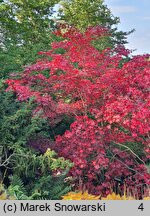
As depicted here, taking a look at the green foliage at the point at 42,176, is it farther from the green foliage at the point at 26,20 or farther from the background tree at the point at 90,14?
the background tree at the point at 90,14

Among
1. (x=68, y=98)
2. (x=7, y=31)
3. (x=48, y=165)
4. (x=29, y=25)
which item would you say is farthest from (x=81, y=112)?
(x=29, y=25)

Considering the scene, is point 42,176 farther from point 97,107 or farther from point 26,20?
point 26,20

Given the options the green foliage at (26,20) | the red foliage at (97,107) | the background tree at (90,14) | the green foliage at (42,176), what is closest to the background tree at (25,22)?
the green foliage at (26,20)

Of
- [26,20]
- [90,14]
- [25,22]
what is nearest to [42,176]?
[25,22]

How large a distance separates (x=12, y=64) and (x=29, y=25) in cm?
1245

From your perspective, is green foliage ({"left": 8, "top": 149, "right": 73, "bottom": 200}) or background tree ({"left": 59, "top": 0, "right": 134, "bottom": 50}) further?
background tree ({"left": 59, "top": 0, "right": 134, "bottom": 50})

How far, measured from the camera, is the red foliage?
6812mm

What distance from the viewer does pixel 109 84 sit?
7.48 metres

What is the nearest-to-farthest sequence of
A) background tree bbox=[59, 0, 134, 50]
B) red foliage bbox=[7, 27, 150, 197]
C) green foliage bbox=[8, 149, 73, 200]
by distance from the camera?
green foliage bbox=[8, 149, 73, 200] < red foliage bbox=[7, 27, 150, 197] < background tree bbox=[59, 0, 134, 50]

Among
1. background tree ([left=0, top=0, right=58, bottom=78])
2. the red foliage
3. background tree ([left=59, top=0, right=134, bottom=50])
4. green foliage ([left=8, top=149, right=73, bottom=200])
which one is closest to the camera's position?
green foliage ([left=8, top=149, right=73, bottom=200])

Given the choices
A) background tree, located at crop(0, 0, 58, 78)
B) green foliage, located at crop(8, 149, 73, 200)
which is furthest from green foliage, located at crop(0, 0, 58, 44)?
green foliage, located at crop(8, 149, 73, 200)

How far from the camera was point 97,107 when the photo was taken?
25.8 ft

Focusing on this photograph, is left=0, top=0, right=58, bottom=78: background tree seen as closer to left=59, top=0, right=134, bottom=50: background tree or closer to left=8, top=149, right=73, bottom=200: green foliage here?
left=59, top=0, right=134, bottom=50: background tree

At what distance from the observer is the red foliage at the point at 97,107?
6812 millimetres
